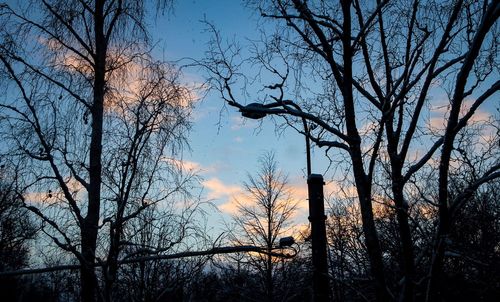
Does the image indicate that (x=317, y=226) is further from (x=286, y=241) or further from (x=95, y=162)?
(x=95, y=162)

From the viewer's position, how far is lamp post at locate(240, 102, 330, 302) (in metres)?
4.46

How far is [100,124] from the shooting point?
6.38m

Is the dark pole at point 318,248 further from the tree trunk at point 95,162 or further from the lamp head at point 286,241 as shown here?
the tree trunk at point 95,162

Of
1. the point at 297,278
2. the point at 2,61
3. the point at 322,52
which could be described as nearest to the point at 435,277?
the point at 322,52

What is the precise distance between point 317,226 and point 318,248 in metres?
0.22

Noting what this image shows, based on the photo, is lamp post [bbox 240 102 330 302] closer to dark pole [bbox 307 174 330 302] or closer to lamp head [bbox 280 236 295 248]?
dark pole [bbox 307 174 330 302]

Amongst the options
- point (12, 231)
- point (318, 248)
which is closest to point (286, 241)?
point (318, 248)

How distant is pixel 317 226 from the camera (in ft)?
15.1

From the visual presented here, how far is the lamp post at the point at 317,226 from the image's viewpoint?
4.46m

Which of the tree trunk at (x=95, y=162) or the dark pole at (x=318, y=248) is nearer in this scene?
the dark pole at (x=318, y=248)

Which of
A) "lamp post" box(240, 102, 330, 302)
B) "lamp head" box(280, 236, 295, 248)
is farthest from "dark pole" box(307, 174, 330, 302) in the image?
"lamp head" box(280, 236, 295, 248)

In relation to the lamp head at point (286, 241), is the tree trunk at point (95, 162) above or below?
above

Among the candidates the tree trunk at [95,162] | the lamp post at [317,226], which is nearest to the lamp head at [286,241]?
the lamp post at [317,226]

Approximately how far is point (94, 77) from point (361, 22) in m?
4.04
